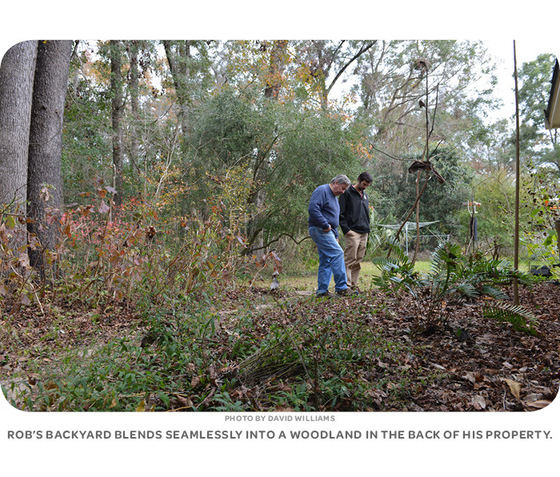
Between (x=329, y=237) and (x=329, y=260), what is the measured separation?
23 cm

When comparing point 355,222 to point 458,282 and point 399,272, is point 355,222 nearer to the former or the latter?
point 399,272

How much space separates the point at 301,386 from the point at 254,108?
308cm

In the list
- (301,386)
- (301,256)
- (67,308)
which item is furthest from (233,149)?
(301,386)

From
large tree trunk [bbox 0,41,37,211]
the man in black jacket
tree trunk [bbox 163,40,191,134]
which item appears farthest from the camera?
the man in black jacket


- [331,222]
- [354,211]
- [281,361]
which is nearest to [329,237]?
[331,222]

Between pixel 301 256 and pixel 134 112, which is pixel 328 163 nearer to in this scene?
pixel 301 256

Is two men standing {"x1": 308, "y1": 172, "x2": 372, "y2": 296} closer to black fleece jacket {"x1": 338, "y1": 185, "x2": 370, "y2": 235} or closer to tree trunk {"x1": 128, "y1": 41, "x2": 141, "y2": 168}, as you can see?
black fleece jacket {"x1": 338, "y1": 185, "x2": 370, "y2": 235}

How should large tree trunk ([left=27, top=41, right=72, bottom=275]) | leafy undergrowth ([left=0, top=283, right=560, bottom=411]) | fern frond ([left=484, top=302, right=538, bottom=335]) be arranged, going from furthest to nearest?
1. large tree trunk ([left=27, top=41, right=72, bottom=275])
2. fern frond ([left=484, top=302, right=538, bottom=335])
3. leafy undergrowth ([left=0, top=283, right=560, bottom=411])

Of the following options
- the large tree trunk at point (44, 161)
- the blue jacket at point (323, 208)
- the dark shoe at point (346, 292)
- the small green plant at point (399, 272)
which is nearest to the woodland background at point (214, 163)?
the large tree trunk at point (44, 161)

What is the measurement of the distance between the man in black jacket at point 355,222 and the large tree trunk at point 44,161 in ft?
9.33

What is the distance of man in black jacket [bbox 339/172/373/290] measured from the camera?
4316mm

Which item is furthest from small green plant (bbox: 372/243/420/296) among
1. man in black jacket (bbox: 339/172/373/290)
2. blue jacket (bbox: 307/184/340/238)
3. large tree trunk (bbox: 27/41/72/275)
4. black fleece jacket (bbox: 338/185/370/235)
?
large tree trunk (bbox: 27/41/72/275)

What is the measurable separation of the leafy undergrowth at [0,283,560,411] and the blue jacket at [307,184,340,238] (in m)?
1.13

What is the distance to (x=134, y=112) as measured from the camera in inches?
153
